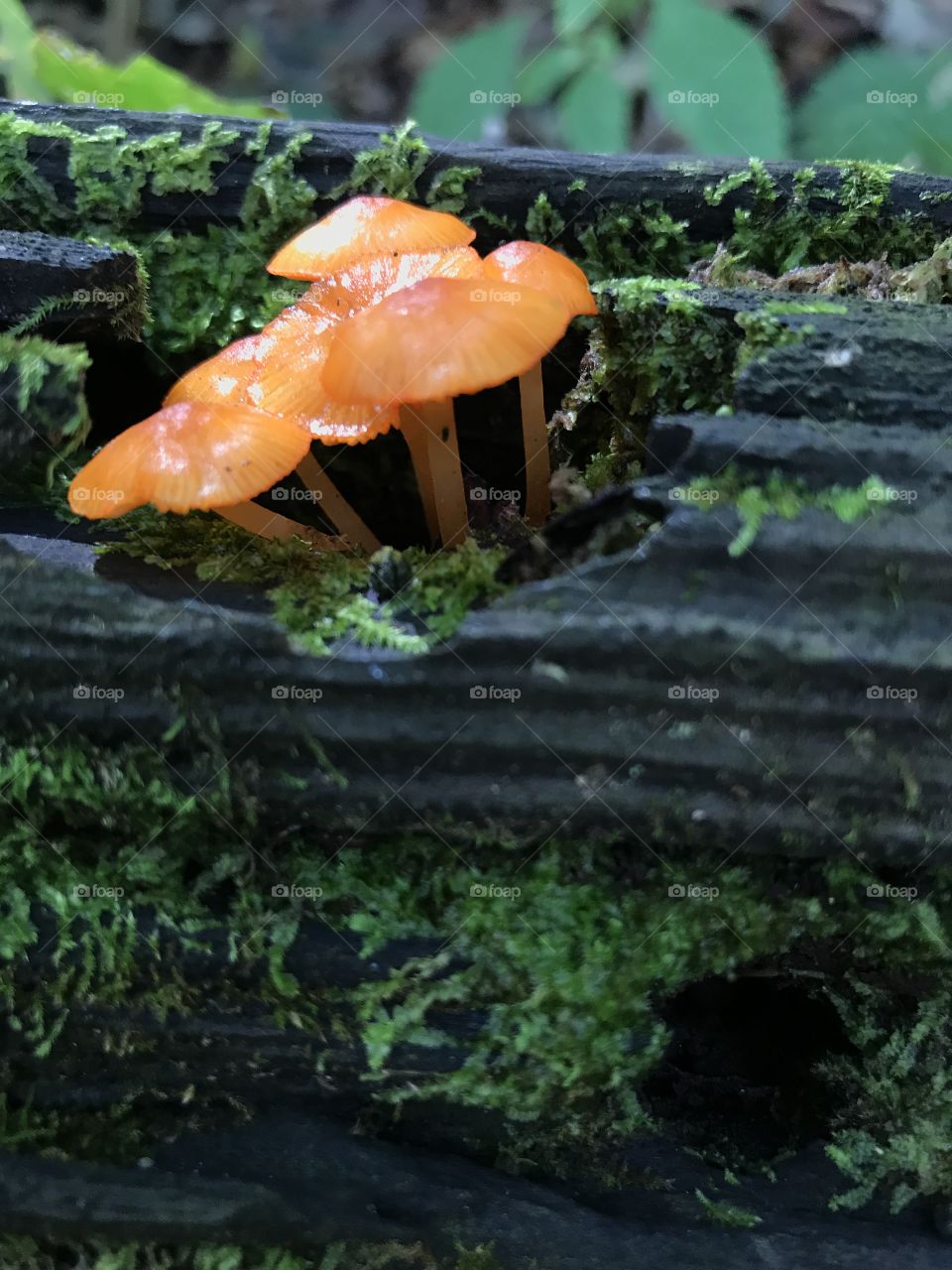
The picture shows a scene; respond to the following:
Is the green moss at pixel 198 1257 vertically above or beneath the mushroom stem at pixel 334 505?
beneath

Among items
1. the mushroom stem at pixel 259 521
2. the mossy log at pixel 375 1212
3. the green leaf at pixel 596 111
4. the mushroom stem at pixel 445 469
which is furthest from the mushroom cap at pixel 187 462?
the green leaf at pixel 596 111

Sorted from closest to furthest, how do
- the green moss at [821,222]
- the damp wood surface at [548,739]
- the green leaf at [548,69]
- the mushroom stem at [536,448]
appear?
1. the damp wood surface at [548,739]
2. the mushroom stem at [536,448]
3. the green moss at [821,222]
4. the green leaf at [548,69]

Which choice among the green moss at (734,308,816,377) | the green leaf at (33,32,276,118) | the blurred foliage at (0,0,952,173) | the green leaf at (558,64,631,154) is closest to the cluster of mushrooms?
the green moss at (734,308,816,377)

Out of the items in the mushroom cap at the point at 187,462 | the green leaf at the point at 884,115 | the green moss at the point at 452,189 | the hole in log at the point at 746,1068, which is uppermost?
the green leaf at the point at 884,115

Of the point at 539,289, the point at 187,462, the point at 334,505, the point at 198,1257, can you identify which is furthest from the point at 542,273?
the point at 198,1257

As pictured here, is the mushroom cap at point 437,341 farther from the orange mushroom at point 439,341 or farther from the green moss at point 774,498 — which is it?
the green moss at point 774,498

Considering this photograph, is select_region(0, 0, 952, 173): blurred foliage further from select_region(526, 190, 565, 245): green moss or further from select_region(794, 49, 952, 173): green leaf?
select_region(526, 190, 565, 245): green moss

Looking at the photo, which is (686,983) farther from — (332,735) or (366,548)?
(366,548)

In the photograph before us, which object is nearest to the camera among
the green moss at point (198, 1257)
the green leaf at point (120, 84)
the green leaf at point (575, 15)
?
the green moss at point (198, 1257)

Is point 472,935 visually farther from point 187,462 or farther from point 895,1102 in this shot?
point 187,462
